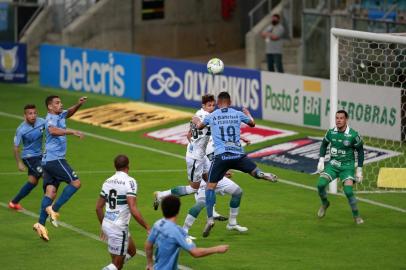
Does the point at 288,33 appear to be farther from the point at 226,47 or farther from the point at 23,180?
the point at 23,180

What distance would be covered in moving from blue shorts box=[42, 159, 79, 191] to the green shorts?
458 centimetres

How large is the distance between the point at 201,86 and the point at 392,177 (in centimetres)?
1009

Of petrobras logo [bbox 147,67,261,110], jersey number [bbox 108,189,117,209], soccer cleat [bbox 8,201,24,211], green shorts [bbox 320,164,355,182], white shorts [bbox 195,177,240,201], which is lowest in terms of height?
soccer cleat [bbox 8,201,24,211]

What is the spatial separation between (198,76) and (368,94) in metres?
6.76

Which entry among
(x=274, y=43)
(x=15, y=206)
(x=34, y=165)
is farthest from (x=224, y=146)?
(x=274, y=43)

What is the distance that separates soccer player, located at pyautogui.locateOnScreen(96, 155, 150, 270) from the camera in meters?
15.9

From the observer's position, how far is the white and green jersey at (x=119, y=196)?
52.2ft

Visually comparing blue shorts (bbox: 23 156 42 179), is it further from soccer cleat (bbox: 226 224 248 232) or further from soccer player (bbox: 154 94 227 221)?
soccer cleat (bbox: 226 224 248 232)

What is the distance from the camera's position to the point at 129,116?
109ft

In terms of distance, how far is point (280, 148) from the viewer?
1126 inches

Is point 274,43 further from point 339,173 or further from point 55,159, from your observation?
point 55,159

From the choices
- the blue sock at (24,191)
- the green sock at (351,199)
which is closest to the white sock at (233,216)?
the green sock at (351,199)

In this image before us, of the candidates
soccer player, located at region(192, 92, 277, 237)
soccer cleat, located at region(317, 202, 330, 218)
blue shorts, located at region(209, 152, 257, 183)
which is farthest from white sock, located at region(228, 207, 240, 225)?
soccer cleat, located at region(317, 202, 330, 218)

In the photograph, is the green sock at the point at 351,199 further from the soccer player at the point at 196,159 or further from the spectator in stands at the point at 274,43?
the spectator in stands at the point at 274,43
